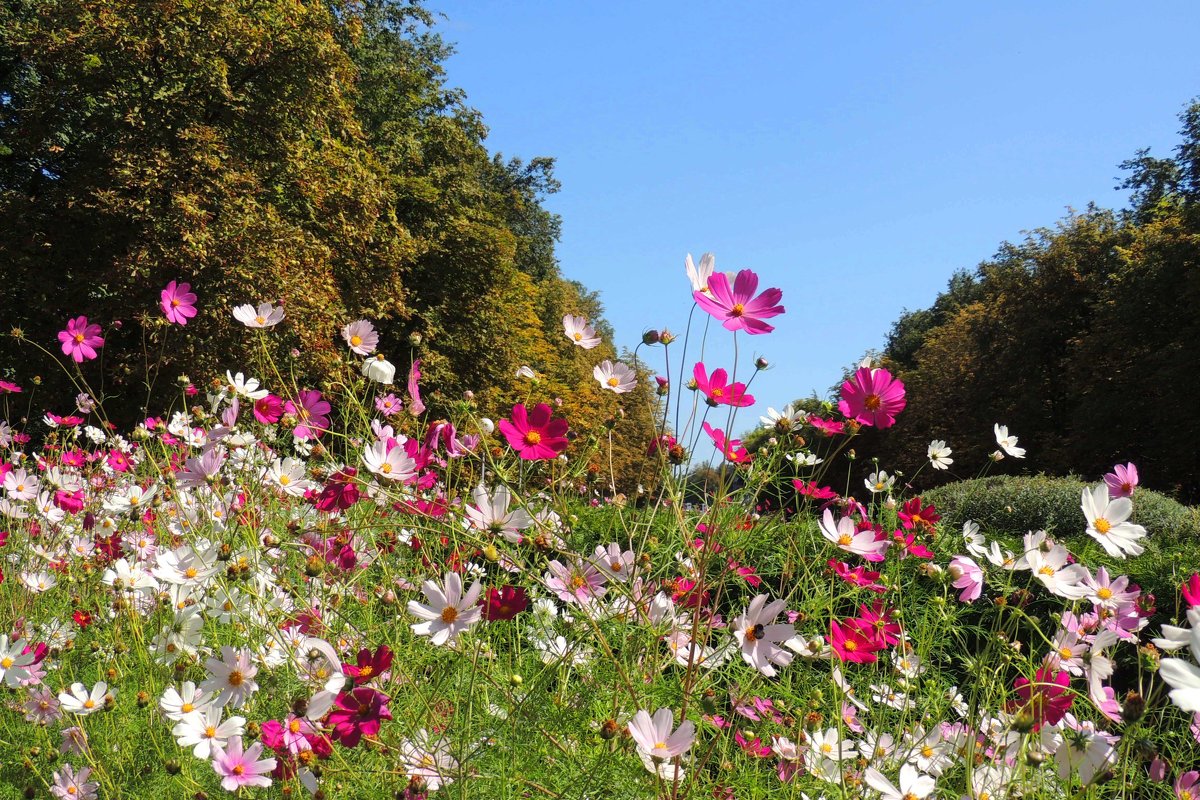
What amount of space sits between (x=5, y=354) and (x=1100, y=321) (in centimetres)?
1824

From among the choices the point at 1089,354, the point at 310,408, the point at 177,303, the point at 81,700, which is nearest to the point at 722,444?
the point at 310,408

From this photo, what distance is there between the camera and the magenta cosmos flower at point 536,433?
1.39 m

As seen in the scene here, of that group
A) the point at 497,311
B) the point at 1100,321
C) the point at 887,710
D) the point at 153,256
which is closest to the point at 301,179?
the point at 153,256

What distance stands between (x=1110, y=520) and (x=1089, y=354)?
56.7 ft

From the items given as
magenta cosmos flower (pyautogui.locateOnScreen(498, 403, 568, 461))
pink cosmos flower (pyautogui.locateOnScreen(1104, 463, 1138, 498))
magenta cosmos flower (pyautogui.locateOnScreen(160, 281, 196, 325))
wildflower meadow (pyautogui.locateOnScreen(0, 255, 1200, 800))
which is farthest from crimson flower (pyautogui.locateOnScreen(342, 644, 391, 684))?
magenta cosmos flower (pyautogui.locateOnScreen(160, 281, 196, 325))

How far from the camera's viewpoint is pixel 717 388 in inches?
59.8

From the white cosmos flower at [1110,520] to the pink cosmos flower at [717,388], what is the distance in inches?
24.1

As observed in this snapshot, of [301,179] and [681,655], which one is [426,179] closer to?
[301,179]

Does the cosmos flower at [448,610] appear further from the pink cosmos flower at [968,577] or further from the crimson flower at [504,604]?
the pink cosmos flower at [968,577]

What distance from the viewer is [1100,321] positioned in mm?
16312

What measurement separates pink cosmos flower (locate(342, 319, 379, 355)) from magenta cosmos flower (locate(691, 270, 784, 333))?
103 centimetres

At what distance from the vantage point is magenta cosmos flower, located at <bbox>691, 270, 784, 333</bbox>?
1.35m

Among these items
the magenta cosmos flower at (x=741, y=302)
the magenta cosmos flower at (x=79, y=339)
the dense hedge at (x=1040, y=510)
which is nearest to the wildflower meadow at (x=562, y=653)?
the magenta cosmos flower at (x=741, y=302)

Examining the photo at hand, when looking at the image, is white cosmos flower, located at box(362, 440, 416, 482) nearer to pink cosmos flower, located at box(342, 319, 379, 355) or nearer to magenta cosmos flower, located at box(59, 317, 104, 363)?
pink cosmos flower, located at box(342, 319, 379, 355)
